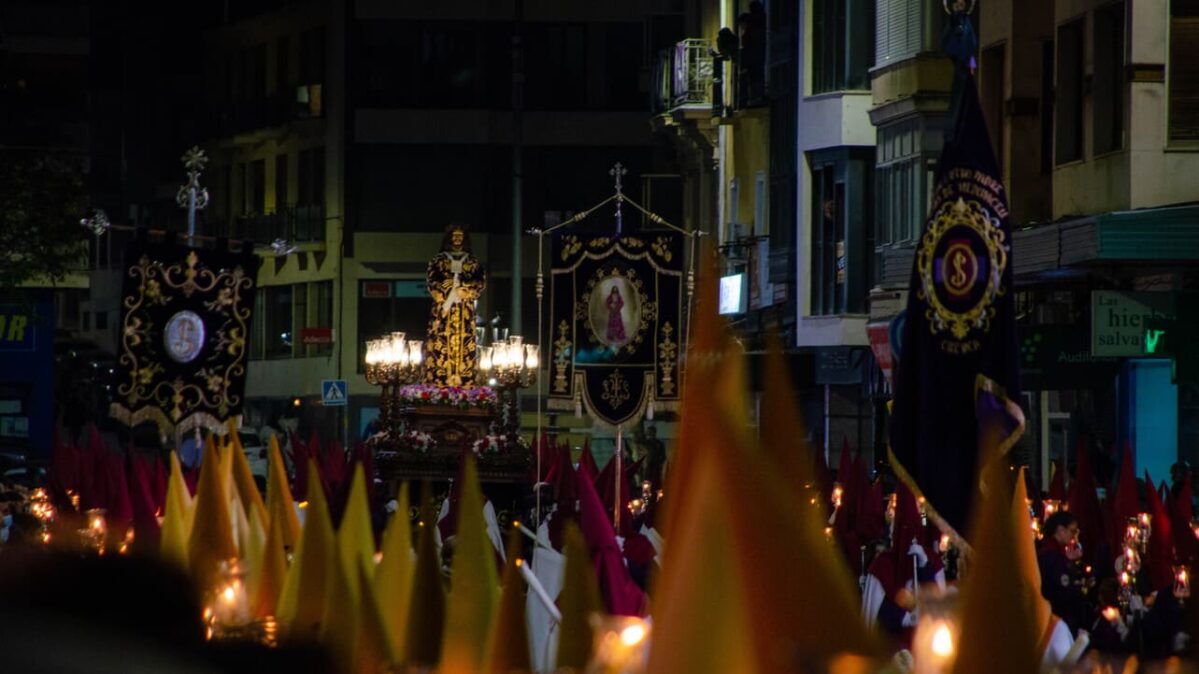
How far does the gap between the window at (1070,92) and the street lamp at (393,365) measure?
675 cm

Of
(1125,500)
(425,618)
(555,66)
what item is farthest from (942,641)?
(555,66)

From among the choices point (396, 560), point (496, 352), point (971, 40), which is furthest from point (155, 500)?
point (396, 560)

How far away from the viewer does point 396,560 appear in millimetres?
10086

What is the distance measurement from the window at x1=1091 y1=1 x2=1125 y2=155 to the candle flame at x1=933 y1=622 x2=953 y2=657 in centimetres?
1813

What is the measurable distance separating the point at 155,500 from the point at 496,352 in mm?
6725

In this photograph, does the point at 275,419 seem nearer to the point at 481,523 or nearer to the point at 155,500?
the point at 155,500

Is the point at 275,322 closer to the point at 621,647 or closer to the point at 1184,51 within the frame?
the point at 1184,51

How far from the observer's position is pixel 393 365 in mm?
25734

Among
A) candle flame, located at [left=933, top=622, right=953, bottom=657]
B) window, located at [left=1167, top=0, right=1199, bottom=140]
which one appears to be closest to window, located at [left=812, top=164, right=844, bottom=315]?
window, located at [left=1167, top=0, right=1199, bottom=140]

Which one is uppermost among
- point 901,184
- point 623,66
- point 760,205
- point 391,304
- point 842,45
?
point 623,66

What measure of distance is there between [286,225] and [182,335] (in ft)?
130

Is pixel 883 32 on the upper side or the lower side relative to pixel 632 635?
upper

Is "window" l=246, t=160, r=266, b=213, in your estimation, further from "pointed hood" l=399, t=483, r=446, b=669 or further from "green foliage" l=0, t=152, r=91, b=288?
"pointed hood" l=399, t=483, r=446, b=669

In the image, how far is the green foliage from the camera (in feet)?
129
